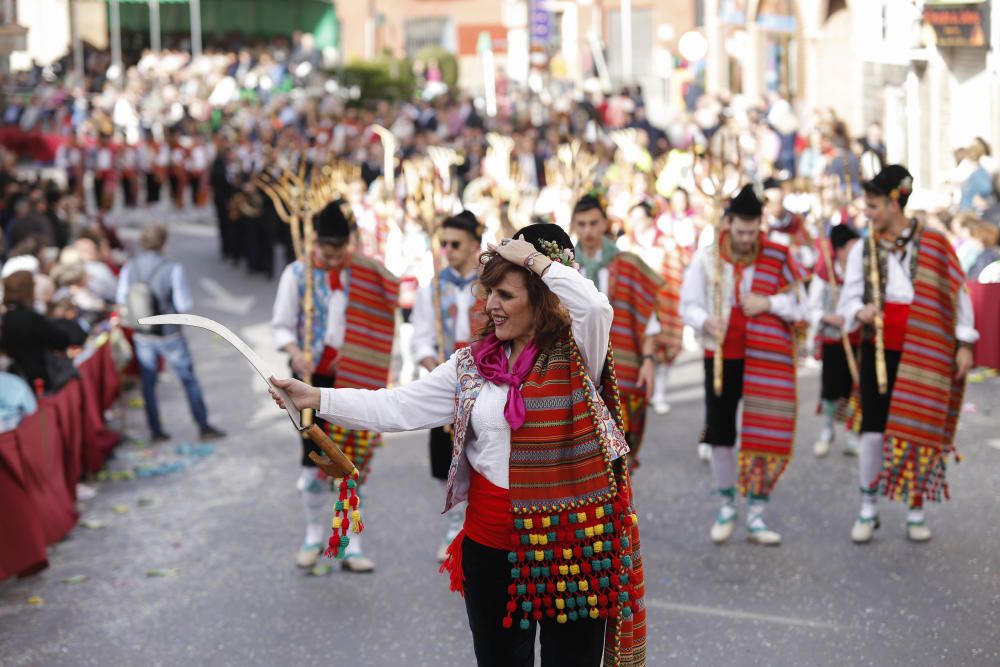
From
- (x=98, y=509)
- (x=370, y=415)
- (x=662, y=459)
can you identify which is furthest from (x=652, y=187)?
(x=370, y=415)

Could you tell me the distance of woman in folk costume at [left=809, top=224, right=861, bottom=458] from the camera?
10.1m

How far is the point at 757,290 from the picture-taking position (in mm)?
8062

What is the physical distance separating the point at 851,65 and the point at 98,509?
22005mm

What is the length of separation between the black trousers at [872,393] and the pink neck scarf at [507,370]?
3.91 m

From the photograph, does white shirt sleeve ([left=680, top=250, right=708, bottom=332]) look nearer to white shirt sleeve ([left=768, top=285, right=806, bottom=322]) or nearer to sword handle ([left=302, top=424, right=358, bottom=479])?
white shirt sleeve ([left=768, top=285, right=806, bottom=322])

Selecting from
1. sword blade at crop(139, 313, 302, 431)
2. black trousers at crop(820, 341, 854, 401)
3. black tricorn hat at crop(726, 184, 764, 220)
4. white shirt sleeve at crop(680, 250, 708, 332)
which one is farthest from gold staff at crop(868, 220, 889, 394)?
sword blade at crop(139, 313, 302, 431)

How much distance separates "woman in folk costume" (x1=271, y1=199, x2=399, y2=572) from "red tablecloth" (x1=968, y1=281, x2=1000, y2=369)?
6.61 meters

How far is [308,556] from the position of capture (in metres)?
8.13

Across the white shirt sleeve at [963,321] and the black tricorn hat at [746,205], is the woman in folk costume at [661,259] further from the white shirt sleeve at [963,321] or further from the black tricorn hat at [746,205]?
the white shirt sleeve at [963,321]

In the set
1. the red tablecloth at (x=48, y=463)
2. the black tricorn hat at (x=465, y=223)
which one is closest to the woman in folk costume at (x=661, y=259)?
the black tricorn hat at (x=465, y=223)

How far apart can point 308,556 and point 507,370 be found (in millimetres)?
3751

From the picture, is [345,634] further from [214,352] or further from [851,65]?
[851,65]

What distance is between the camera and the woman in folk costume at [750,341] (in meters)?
8.05

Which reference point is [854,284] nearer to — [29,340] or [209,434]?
[29,340]
